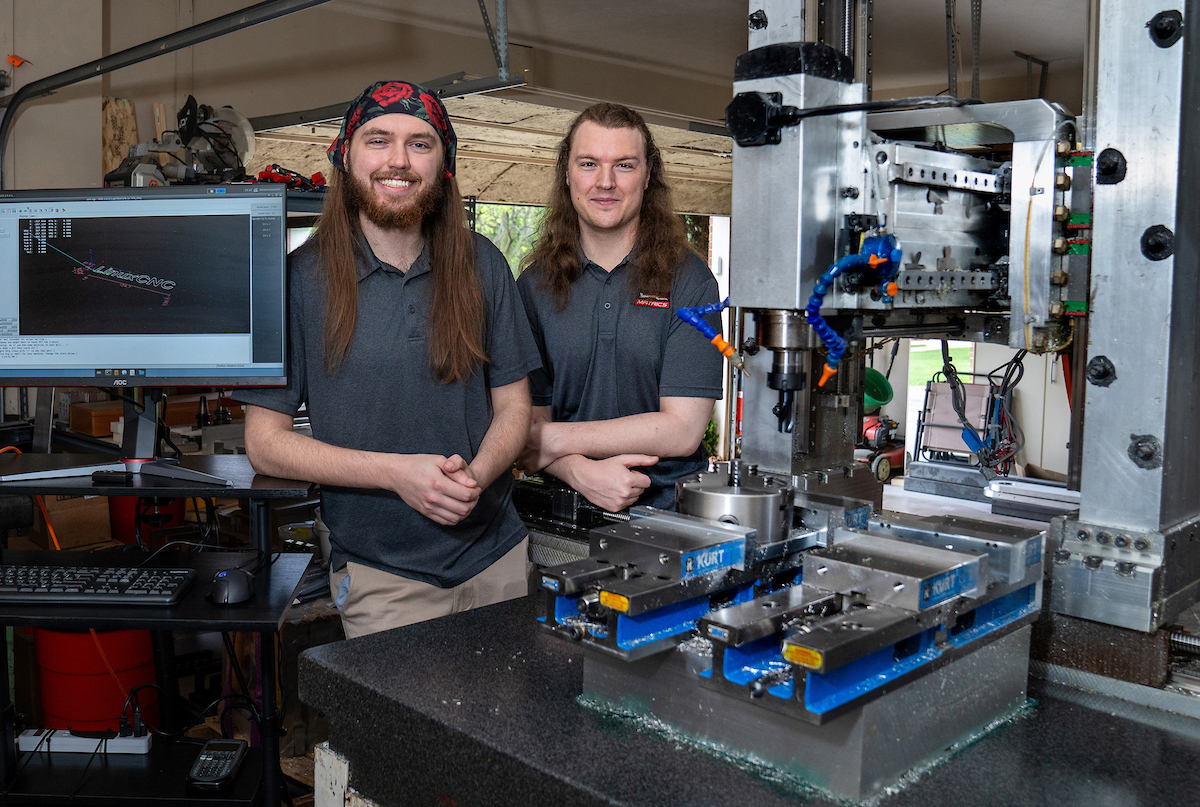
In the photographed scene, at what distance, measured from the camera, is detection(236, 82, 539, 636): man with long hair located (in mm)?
1598

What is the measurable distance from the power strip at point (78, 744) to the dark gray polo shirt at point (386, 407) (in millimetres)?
753

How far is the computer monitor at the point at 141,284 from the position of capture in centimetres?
164

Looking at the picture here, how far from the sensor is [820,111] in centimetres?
106

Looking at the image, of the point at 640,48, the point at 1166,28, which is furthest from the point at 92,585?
the point at 640,48

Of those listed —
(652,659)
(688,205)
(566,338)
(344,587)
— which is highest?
(688,205)

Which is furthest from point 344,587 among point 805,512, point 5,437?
point 5,437

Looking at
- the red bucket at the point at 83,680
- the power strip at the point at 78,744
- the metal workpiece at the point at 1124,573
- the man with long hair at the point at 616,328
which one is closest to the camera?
the metal workpiece at the point at 1124,573

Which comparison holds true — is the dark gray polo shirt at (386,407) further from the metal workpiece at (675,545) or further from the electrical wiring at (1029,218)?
the electrical wiring at (1029,218)

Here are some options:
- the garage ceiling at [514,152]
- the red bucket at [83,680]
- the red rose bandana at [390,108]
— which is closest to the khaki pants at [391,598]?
the red rose bandana at [390,108]

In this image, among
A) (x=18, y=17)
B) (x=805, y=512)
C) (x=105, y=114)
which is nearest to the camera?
(x=805, y=512)

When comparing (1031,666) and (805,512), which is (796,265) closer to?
(805,512)

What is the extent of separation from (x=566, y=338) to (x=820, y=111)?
2.87 feet

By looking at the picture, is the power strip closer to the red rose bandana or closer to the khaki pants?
the khaki pants

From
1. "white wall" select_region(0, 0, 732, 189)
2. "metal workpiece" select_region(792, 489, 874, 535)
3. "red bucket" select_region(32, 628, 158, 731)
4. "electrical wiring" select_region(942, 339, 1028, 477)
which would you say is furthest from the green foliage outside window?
"metal workpiece" select_region(792, 489, 874, 535)
